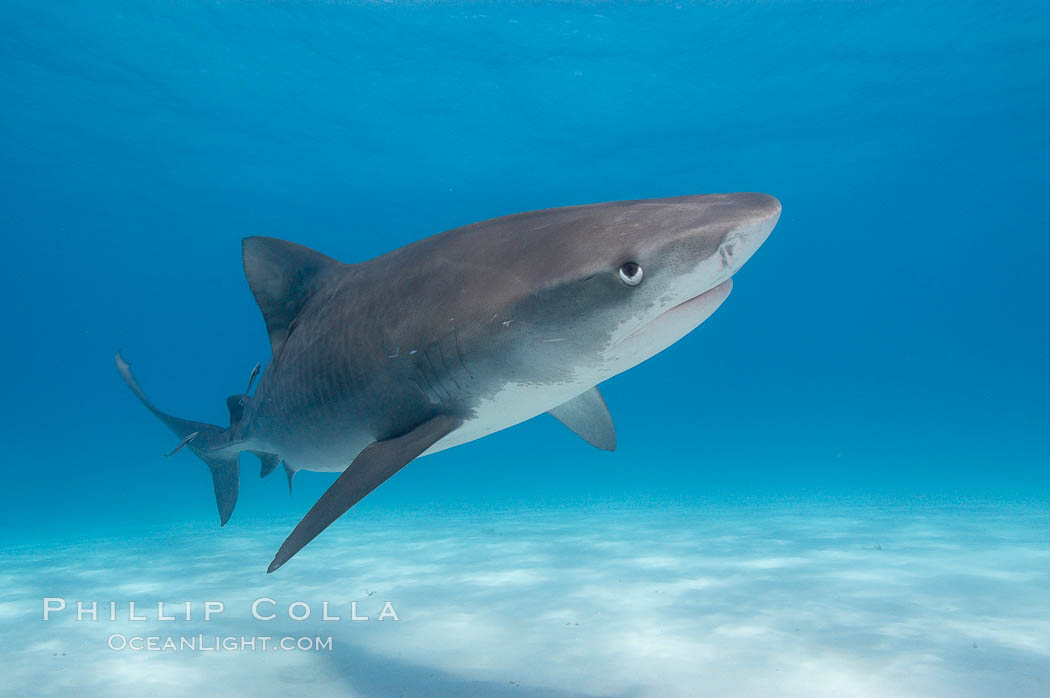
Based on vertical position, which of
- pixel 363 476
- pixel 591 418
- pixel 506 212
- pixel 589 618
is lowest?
pixel 589 618

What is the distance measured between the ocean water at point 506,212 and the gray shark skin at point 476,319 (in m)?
1.33

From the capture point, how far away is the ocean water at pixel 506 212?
3.66 metres

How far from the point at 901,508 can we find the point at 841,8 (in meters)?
13.8

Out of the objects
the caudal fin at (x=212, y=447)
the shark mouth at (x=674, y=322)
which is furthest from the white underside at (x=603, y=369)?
Result: the caudal fin at (x=212, y=447)

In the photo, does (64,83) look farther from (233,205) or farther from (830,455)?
(830,455)

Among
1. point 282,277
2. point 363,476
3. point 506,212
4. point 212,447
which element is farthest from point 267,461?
point 506,212

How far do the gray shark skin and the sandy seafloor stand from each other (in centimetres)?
128

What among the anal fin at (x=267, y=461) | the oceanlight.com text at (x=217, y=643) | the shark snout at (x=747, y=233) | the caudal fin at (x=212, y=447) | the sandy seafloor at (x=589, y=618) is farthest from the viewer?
the caudal fin at (x=212, y=447)

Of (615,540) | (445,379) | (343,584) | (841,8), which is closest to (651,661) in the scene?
(445,379)

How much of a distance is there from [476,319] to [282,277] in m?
1.74

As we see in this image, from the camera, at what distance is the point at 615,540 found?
8039 millimetres

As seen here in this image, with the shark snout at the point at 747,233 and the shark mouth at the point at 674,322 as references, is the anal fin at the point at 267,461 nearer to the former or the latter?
the shark mouth at the point at 674,322

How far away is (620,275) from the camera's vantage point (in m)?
1.98

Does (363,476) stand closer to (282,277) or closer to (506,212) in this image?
(282,277)
